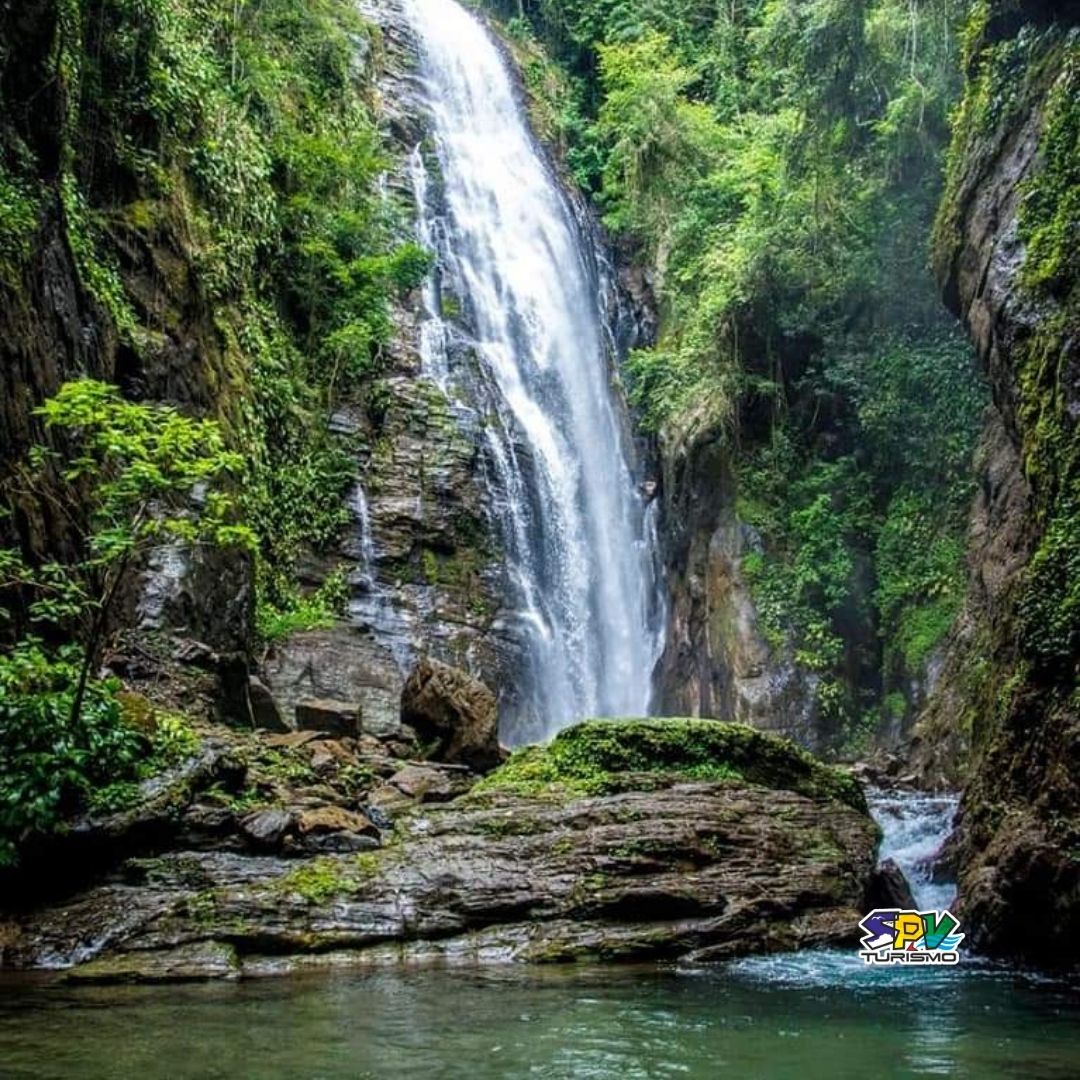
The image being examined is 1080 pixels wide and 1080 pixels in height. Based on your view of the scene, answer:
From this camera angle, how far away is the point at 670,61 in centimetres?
3041

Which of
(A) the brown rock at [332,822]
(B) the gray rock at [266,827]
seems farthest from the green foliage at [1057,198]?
(B) the gray rock at [266,827]

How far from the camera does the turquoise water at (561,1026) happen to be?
4.91 m

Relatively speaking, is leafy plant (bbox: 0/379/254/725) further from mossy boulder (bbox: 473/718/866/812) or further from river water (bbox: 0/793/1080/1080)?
mossy boulder (bbox: 473/718/866/812)

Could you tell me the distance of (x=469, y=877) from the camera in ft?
29.1

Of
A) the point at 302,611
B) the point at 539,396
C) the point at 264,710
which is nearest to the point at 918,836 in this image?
the point at 264,710

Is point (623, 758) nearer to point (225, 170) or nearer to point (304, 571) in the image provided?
point (304, 571)

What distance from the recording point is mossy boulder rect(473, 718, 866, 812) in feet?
35.4

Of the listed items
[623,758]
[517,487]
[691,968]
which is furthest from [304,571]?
[691,968]

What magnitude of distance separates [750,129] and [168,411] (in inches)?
887

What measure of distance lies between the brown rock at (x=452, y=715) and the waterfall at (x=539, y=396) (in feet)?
20.2

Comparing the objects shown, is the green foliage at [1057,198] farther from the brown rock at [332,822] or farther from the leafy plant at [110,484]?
the brown rock at [332,822]

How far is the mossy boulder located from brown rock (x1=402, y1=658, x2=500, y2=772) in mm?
1687

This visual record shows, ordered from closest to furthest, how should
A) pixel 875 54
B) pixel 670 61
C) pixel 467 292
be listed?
pixel 875 54 < pixel 467 292 < pixel 670 61

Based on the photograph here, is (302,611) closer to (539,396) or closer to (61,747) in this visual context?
(61,747)
